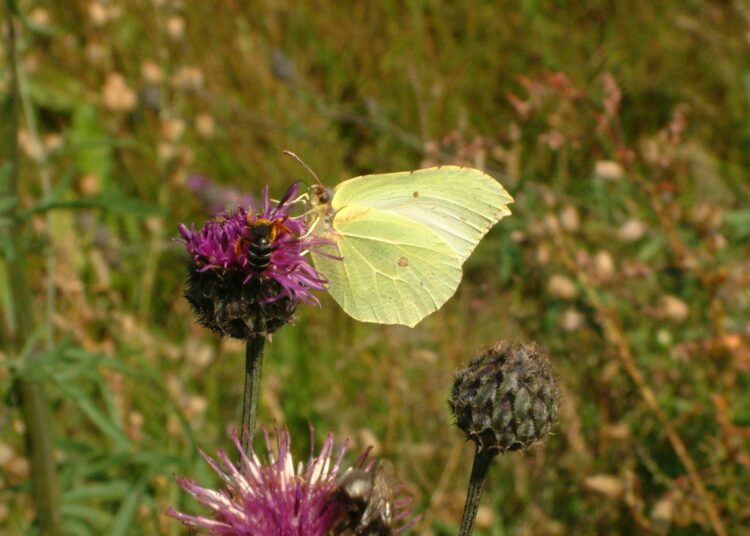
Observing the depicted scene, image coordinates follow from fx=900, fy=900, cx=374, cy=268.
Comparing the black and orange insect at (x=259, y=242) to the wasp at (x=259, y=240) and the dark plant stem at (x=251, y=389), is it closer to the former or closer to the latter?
the wasp at (x=259, y=240)

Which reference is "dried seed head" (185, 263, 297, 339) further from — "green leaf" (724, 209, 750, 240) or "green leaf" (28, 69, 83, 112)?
"green leaf" (28, 69, 83, 112)

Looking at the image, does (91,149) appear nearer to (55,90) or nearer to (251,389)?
(55,90)

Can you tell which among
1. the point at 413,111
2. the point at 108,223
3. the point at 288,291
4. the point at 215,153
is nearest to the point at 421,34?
the point at 413,111

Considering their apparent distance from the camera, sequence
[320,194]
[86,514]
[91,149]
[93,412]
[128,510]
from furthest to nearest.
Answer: [91,149] → [86,514] → [93,412] → [128,510] → [320,194]

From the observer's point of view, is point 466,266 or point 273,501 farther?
point 466,266

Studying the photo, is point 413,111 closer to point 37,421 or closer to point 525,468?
point 525,468

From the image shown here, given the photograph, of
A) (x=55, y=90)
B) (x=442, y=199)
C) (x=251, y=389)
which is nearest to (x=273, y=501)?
(x=251, y=389)
